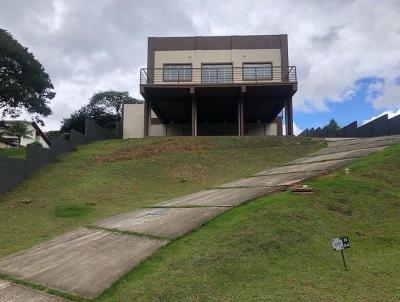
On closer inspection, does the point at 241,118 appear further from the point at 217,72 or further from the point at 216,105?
the point at 217,72

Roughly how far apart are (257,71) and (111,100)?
→ 129 feet

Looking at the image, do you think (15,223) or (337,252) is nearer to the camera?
(337,252)

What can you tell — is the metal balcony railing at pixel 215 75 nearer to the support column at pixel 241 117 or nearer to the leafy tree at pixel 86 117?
the support column at pixel 241 117

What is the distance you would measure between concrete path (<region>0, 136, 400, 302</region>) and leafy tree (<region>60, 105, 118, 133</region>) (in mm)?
49853

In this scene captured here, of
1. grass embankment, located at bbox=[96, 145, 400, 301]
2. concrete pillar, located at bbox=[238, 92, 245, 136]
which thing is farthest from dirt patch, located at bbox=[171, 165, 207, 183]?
concrete pillar, located at bbox=[238, 92, 245, 136]

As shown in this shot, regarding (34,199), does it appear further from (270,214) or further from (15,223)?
(270,214)

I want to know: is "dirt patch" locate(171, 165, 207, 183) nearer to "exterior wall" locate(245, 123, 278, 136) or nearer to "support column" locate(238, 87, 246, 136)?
"support column" locate(238, 87, 246, 136)

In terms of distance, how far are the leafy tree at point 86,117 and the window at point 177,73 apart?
91.4ft

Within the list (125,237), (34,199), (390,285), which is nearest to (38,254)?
(125,237)

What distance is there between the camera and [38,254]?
9.63 m

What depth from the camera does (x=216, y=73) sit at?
34781 mm

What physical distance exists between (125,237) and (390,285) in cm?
556

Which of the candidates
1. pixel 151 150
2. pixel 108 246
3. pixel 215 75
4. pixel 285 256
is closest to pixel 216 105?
pixel 215 75

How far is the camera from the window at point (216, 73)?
34.5 metres
